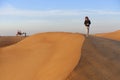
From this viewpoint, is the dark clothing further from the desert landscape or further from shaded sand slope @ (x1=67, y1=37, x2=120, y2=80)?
shaded sand slope @ (x1=67, y1=37, x2=120, y2=80)

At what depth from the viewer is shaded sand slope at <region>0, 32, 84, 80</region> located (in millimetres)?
13012

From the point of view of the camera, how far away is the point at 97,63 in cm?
1341

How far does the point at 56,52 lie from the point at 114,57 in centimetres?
251

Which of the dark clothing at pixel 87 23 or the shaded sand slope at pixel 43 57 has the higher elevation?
the dark clothing at pixel 87 23

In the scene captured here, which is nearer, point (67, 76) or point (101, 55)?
point (67, 76)

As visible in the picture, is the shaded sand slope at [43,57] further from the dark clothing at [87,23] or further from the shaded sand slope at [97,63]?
the dark clothing at [87,23]

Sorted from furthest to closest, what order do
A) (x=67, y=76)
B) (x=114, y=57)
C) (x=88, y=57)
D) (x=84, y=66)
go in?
(x=114, y=57) < (x=88, y=57) < (x=84, y=66) < (x=67, y=76)

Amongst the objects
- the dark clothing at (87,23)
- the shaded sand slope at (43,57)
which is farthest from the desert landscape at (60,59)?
the dark clothing at (87,23)

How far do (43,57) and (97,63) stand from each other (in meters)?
2.78

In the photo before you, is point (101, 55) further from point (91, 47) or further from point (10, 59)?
point (10, 59)

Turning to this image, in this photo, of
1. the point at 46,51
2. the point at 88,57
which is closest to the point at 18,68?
the point at 46,51

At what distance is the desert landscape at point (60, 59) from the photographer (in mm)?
12539

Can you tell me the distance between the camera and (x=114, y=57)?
48.8ft

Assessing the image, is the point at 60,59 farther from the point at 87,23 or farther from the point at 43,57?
the point at 87,23
